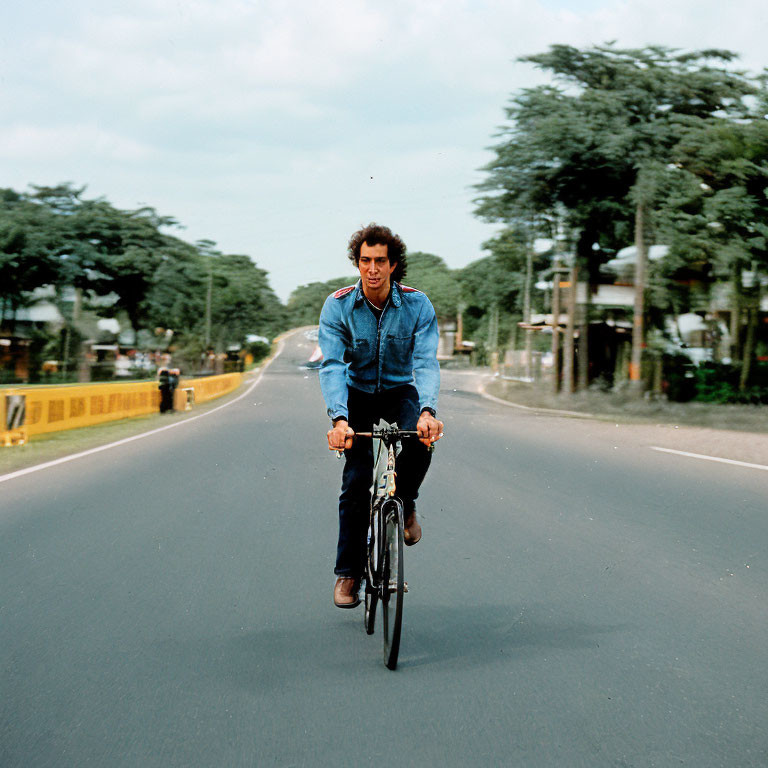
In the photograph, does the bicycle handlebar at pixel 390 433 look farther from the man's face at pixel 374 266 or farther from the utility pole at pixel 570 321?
the utility pole at pixel 570 321

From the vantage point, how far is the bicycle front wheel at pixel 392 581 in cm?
390

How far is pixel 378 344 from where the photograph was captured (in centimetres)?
455

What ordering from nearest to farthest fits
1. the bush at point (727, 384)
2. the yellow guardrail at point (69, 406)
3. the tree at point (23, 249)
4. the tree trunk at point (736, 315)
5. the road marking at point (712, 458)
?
1. the road marking at point (712, 458)
2. the yellow guardrail at point (69, 406)
3. the tree trunk at point (736, 315)
4. the bush at point (727, 384)
5. the tree at point (23, 249)

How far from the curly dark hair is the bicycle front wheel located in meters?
1.14

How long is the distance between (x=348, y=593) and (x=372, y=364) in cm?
109

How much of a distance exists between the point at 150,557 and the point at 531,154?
837 inches

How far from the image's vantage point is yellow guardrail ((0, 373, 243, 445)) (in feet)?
47.6

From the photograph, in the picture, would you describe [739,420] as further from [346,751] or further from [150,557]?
[346,751]

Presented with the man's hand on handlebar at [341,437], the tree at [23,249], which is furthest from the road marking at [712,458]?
the tree at [23,249]

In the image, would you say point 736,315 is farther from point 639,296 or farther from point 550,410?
point 550,410

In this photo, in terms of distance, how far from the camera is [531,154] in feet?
83.7

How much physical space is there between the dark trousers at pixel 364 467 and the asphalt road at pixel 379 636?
15.2 inches

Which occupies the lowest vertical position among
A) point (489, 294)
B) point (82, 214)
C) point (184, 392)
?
point (184, 392)

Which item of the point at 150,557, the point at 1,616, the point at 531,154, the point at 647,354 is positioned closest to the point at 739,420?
the point at 647,354
